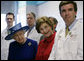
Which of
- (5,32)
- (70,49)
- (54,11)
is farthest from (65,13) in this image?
(54,11)

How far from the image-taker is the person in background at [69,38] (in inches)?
52.0

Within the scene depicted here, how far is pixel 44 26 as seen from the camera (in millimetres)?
1769

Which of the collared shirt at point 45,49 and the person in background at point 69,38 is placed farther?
the collared shirt at point 45,49

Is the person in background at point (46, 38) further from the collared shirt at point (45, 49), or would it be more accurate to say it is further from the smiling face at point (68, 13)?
the smiling face at point (68, 13)

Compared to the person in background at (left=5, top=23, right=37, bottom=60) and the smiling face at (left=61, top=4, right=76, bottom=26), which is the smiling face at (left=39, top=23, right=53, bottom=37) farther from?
the smiling face at (left=61, top=4, right=76, bottom=26)

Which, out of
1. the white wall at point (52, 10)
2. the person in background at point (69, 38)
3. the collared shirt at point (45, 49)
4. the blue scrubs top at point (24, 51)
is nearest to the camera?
the person in background at point (69, 38)

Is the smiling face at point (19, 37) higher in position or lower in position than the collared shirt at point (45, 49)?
higher

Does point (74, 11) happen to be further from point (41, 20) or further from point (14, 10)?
point (14, 10)

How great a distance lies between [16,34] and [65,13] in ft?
2.40

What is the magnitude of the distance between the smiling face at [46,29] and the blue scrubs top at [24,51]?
0.20 metres

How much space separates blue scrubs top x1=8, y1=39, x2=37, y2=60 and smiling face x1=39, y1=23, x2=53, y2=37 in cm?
20

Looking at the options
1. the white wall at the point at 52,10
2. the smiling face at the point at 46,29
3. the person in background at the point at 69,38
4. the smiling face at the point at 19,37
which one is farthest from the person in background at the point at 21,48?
the white wall at the point at 52,10

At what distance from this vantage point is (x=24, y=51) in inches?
72.7

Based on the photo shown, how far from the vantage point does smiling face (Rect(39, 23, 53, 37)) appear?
175 cm
